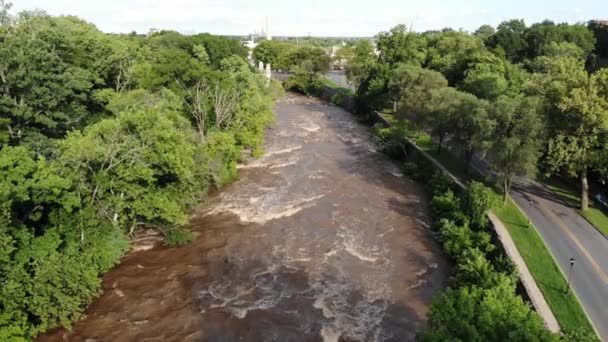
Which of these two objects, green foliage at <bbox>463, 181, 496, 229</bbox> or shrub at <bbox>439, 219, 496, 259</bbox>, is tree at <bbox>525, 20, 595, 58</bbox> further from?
shrub at <bbox>439, 219, 496, 259</bbox>

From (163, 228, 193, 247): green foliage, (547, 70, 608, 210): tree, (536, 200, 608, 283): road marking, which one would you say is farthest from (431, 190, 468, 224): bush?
(163, 228, 193, 247): green foliage

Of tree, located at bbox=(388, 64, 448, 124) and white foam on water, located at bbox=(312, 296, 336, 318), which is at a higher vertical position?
tree, located at bbox=(388, 64, 448, 124)

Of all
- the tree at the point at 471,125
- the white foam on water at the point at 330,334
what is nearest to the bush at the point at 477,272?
the white foam on water at the point at 330,334

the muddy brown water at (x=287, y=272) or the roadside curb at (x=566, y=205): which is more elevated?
the roadside curb at (x=566, y=205)

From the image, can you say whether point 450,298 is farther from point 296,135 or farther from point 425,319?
point 296,135

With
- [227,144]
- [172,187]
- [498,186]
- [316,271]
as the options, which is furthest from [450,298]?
[227,144]

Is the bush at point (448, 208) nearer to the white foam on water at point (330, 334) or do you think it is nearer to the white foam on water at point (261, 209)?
the white foam on water at point (261, 209)
